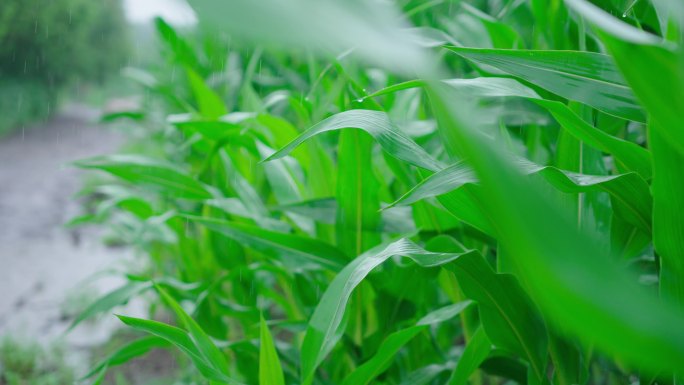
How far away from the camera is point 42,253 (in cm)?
280

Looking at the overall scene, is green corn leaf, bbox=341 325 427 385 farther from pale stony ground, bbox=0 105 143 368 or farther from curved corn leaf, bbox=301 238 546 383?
pale stony ground, bbox=0 105 143 368

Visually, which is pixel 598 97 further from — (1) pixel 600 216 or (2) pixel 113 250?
(2) pixel 113 250

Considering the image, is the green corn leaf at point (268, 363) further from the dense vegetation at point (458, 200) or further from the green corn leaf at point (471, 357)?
the green corn leaf at point (471, 357)

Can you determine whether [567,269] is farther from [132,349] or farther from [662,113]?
[132,349]

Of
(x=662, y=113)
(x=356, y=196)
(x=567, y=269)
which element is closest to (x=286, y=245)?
(x=356, y=196)

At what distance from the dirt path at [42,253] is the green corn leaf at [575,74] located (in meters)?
0.80

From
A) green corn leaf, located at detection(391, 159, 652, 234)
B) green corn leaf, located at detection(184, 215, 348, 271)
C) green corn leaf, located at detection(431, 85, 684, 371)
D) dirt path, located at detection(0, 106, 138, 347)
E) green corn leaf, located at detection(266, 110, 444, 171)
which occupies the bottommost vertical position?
dirt path, located at detection(0, 106, 138, 347)

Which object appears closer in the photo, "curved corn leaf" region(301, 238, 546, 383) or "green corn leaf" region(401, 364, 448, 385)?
"curved corn leaf" region(301, 238, 546, 383)

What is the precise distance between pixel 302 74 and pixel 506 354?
1.32 m

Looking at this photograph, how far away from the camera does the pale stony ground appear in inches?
79.3

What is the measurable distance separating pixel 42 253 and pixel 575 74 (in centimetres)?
278

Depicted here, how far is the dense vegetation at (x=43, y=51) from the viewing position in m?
6.35

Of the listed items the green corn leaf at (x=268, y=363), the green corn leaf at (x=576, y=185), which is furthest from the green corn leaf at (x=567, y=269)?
the green corn leaf at (x=268, y=363)

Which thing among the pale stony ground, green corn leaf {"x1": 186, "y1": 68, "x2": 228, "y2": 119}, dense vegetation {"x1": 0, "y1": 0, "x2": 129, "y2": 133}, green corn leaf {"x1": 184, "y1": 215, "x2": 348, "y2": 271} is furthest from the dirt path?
dense vegetation {"x1": 0, "y1": 0, "x2": 129, "y2": 133}
